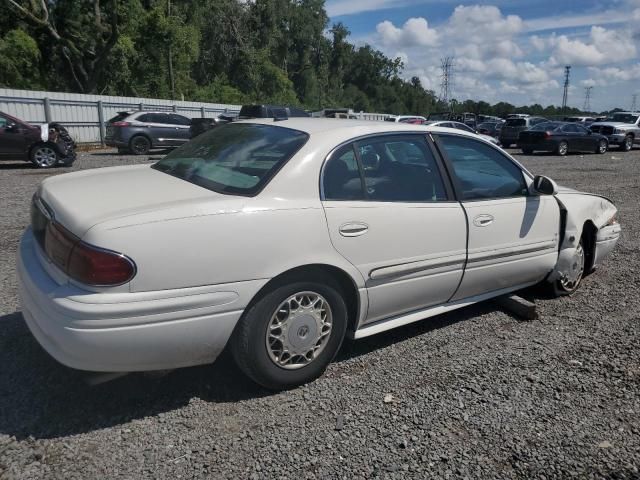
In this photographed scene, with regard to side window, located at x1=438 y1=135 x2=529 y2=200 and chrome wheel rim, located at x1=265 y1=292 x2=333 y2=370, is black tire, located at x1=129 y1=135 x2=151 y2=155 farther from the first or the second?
chrome wheel rim, located at x1=265 y1=292 x2=333 y2=370

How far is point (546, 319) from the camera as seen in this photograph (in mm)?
4312

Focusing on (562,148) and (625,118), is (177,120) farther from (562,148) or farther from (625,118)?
(625,118)

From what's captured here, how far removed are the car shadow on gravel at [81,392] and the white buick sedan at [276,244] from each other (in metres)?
0.34

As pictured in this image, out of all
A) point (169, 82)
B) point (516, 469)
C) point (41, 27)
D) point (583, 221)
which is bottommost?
point (516, 469)

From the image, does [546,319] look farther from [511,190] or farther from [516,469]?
[516,469]

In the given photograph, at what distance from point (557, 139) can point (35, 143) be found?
1902 centimetres

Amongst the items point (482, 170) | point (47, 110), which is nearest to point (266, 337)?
point (482, 170)

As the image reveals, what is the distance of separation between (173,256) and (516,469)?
1.93 meters

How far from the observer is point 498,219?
3887mm

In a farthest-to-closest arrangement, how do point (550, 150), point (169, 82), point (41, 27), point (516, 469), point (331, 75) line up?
1. point (331, 75)
2. point (169, 82)
3. point (41, 27)
4. point (550, 150)
5. point (516, 469)

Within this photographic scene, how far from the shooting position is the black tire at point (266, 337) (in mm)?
2855

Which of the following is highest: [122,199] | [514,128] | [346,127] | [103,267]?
[346,127]

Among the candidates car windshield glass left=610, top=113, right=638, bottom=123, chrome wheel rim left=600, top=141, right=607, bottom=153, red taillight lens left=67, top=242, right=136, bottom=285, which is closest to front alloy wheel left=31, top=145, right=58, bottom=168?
red taillight lens left=67, top=242, right=136, bottom=285

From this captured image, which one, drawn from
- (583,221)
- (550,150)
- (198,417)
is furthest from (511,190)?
(550,150)
